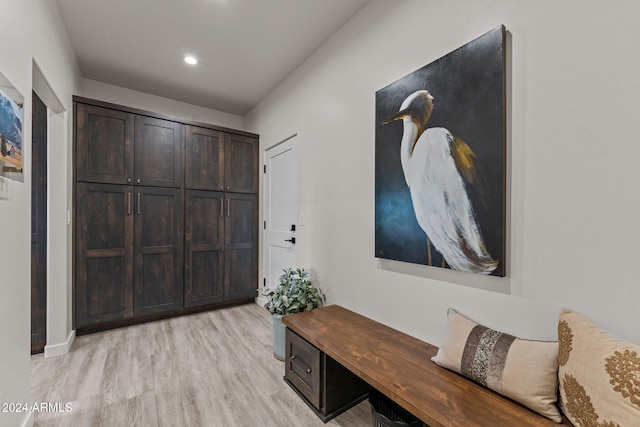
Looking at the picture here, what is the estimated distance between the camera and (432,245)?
1575 millimetres

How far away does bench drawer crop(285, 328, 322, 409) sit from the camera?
1674 millimetres

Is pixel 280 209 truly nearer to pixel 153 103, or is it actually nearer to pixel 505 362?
pixel 153 103

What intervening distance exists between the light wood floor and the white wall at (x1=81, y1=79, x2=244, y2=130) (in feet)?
8.64

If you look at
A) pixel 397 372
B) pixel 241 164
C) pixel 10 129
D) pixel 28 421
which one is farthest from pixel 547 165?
pixel 241 164

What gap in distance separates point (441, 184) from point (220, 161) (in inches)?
110

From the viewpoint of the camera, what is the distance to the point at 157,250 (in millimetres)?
3080

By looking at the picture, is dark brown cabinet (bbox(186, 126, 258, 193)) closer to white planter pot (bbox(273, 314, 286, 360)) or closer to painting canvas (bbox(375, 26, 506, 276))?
white planter pot (bbox(273, 314, 286, 360))

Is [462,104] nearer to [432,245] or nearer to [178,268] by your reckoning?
[432,245]

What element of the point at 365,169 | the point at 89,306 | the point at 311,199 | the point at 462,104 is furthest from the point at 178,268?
the point at 462,104

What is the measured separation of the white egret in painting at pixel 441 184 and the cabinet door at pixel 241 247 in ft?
8.03

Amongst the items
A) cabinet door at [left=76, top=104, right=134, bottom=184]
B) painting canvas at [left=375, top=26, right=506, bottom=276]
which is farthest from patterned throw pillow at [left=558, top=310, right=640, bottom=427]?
cabinet door at [left=76, top=104, right=134, bottom=184]

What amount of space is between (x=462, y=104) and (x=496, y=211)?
58 cm

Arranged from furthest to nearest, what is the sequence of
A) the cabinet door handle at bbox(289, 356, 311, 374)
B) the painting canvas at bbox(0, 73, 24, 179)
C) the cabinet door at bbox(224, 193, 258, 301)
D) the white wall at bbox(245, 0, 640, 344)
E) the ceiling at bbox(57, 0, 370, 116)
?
the cabinet door at bbox(224, 193, 258, 301)
the ceiling at bbox(57, 0, 370, 116)
the cabinet door handle at bbox(289, 356, 311, 374)
the painting canvas at bbox(0, 73, 24, 179)
the white wall at bbox(245, 0, 640, 344)

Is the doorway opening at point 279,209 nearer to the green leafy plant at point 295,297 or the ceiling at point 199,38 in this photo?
the green leafy plant at point 295,297
